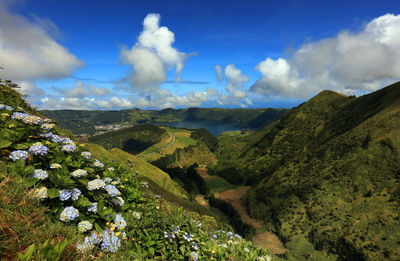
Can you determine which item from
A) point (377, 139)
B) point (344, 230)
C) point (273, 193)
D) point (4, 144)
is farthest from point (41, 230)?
point (377, 139)

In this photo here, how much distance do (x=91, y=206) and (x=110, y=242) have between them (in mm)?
1198

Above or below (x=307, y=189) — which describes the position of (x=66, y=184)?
above

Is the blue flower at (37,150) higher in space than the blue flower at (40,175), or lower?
higher

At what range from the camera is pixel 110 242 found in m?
3.99

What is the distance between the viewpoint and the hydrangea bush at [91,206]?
4.17 meters

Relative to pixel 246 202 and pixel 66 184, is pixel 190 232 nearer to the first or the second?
pixel 66 184

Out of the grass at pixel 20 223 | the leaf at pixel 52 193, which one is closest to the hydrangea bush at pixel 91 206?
the leaf at pixel 52 193

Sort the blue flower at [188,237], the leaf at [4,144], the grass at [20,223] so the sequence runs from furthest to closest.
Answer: the blue flower at [188,237] < the leaf at [4,144] < the grass at [20,223]

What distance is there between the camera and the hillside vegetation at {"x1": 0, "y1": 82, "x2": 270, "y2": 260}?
3158 mm

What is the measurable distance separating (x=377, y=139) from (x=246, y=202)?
7962 centimetres

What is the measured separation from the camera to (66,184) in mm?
4680

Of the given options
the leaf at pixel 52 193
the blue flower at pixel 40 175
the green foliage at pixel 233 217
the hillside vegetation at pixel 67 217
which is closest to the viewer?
the hillside vegetation at pixel 67 217

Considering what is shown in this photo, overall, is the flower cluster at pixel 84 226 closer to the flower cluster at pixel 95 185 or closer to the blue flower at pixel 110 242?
the blue flower at pixel 110 242

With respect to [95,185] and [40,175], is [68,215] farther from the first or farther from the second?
[40,175]
